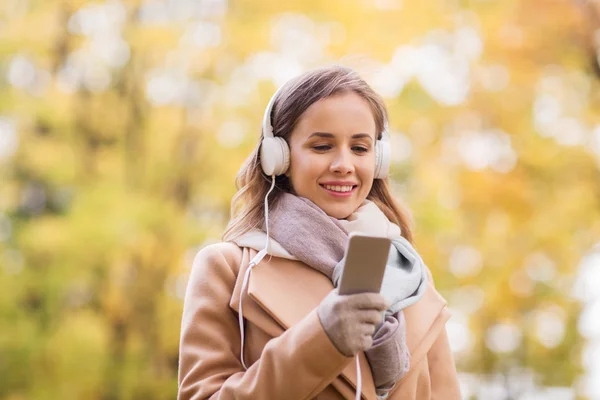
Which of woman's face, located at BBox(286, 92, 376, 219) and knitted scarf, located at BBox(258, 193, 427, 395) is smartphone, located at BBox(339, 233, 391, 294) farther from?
woman's face, located at BBox(286, 92, 376, 219)

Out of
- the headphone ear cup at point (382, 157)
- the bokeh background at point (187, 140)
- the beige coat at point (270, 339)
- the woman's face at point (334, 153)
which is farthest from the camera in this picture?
the bokeh background at point (187, 140)

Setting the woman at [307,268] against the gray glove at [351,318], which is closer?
the gray glove at [351,318]

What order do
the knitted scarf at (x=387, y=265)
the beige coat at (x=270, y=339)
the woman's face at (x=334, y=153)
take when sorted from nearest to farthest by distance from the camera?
the beige coat at (x=270, y=339), the knitted scarf at (x=387, y=265), the woman's face at (x=334, y=153)

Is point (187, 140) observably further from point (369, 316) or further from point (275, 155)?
point (369, 316)

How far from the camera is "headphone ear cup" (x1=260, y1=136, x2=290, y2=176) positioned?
6.88 ft

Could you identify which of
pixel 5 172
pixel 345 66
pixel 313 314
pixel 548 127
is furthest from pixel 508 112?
pixel 313 314

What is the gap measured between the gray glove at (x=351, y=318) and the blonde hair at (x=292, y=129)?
51 centimetres

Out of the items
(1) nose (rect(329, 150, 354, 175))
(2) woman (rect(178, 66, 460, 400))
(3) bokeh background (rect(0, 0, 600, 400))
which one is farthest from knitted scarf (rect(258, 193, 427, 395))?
(3) bokeh background (rect(0, 0, 600, 400))

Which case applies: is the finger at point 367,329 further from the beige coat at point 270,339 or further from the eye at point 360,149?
the eye at point 360,149

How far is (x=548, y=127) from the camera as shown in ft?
24.7

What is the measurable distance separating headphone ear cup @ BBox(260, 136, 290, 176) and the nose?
0.13 meters

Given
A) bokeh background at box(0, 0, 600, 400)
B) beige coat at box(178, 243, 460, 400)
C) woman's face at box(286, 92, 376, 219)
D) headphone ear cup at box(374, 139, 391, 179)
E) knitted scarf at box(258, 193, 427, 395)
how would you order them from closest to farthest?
beige coat at box(178, 243, 460, 400) < knitted scarf at box(258, 193, 427, 395) < woman's face at box(286, 92, 376, 219) < headphone ear cup at box(374, 139, 391, 179) < bokeh background at box(0, 0, 600, 400)

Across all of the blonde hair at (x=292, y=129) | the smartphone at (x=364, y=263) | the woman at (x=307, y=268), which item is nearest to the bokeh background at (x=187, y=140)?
the blonde hair at (x=292, y=129)

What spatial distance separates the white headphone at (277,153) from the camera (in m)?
2.10
